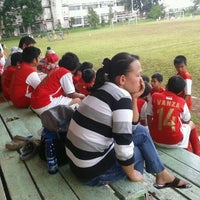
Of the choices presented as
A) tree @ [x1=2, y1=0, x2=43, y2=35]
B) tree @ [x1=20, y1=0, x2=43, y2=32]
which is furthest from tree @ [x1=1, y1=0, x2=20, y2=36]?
tree @ [x1=20, y1=0, x2=43, y2=32]

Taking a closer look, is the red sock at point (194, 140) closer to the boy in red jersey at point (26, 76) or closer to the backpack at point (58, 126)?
the backpack at point (58, 126)

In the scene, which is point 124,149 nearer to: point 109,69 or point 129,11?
point 109,69

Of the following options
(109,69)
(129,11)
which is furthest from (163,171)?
(129,11)

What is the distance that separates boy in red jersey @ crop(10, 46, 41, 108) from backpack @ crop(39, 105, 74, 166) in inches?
60.0

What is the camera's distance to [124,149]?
62.6 inches

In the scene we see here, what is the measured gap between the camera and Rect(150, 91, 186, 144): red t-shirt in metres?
2.57

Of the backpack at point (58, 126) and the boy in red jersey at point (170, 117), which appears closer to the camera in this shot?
the backpack at point (58, 126)

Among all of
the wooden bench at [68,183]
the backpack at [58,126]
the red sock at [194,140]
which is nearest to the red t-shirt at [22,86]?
the wooden bench at [68,183]

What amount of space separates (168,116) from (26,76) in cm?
177

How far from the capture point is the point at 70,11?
45.6 metres

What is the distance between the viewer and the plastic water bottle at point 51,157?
6.28 feet

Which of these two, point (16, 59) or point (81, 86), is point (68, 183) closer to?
point (81, 86)

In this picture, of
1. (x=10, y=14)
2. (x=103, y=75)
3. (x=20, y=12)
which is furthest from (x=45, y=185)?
(x=10, y=14)

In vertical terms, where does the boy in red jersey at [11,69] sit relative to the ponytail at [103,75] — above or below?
below
